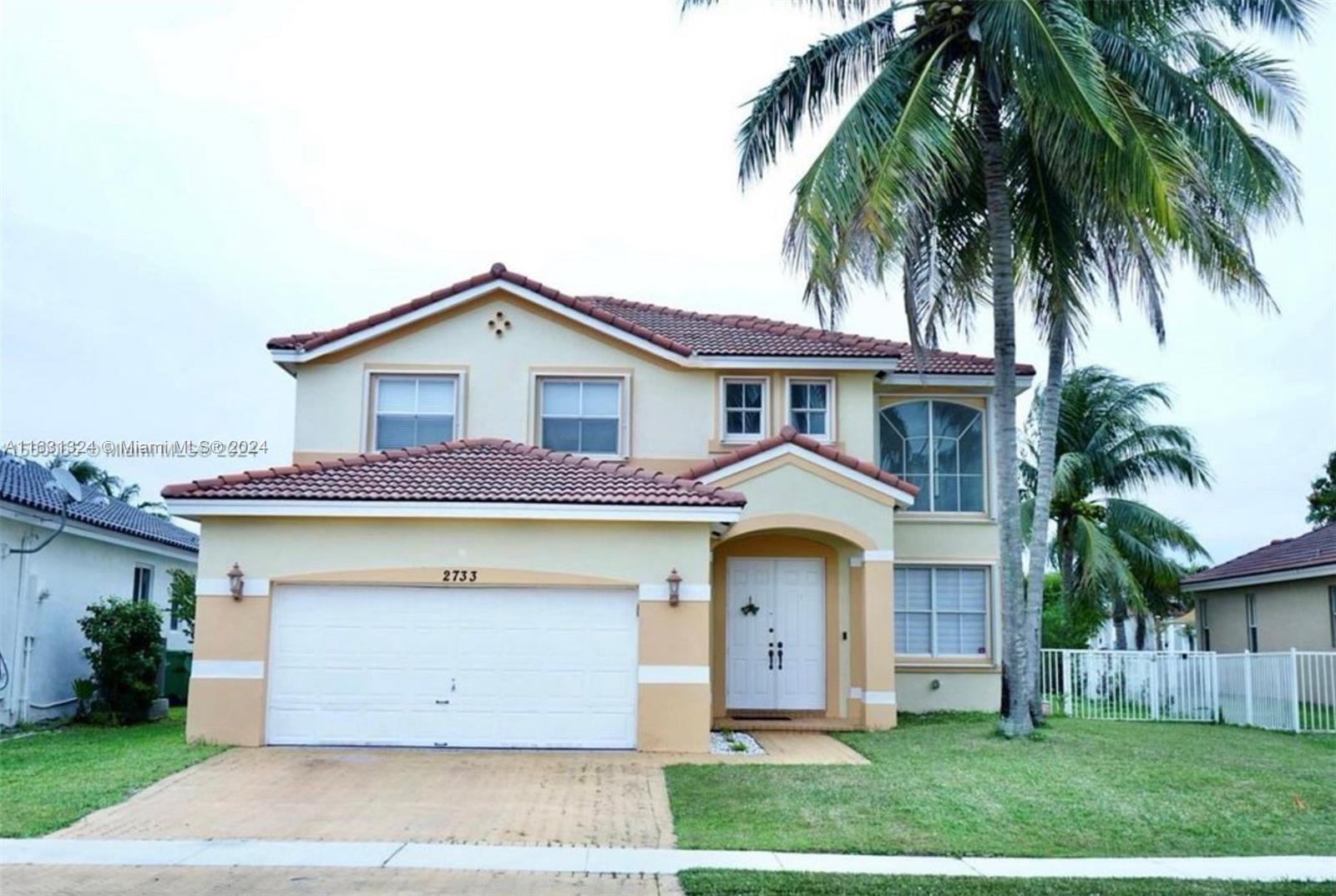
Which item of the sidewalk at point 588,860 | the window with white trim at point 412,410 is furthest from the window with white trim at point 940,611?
the sidewalk at point 588,860

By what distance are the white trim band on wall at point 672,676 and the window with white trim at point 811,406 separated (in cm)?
633

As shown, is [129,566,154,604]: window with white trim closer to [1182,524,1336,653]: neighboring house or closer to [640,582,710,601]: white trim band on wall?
[640,582,710,601]: white trim band on wall

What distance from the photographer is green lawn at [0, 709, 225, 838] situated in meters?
10.9

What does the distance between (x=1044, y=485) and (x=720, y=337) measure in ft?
20.5

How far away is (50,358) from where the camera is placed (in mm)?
27172

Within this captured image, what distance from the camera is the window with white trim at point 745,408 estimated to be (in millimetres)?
20516

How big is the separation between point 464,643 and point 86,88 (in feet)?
38.2

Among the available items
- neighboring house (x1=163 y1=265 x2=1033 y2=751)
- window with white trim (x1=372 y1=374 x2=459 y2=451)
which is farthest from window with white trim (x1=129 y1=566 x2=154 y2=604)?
window with white trim (x1=372 y1=374 x2=459 y2=451)

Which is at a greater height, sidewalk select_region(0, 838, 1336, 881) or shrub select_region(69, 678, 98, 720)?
shrub select_region(69, 678, 98, 720)

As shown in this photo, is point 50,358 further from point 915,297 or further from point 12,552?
point 915,297

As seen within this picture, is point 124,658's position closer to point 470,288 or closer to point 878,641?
point 470,288

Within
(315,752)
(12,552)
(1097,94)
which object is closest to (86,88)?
(12,552)

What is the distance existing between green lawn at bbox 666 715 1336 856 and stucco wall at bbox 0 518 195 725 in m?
11.0

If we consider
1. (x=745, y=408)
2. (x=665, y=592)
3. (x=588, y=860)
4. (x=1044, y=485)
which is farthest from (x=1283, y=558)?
(x=588, y=860)
